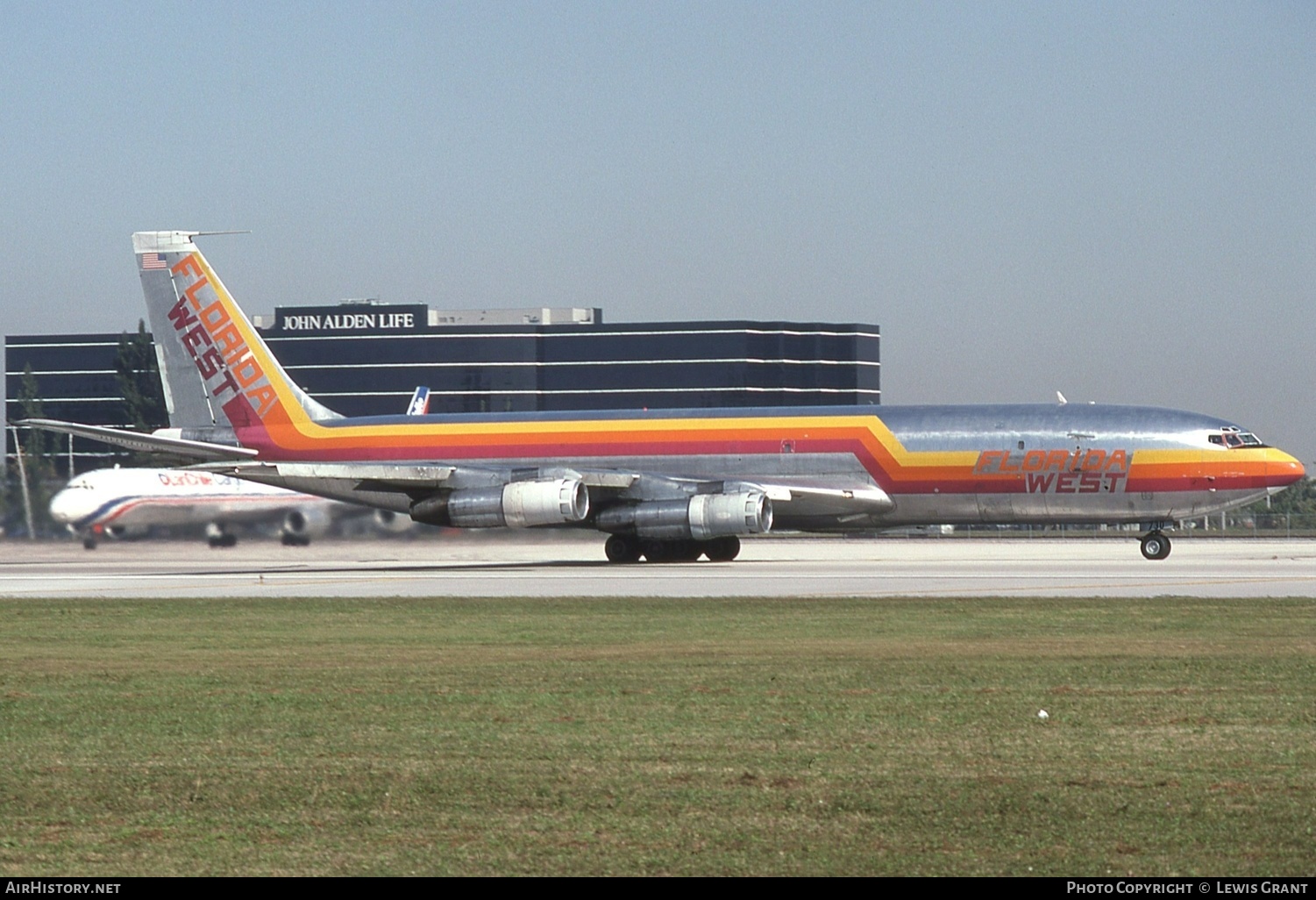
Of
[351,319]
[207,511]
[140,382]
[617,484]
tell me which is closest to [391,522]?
[207,511]

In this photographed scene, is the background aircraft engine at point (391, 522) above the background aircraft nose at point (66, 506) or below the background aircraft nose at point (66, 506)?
below

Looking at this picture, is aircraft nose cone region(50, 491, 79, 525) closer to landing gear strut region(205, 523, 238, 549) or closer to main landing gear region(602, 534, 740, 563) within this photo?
landing gear strut region(205, 523, 238, 549)

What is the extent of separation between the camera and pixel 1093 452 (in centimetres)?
4881

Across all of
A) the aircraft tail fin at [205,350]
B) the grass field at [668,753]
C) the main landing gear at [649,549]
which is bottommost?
the main landing gear at [649,549]

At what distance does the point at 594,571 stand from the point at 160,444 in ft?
51.1

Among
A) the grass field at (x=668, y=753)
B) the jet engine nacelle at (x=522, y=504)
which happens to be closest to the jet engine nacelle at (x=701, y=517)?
the jet engine nacelle at (x=522, y=504)

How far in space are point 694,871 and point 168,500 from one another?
50.7m

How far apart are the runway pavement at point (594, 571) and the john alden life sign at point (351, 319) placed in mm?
130580

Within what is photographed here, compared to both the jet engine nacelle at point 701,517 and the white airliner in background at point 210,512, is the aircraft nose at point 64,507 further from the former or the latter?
the jet engine nacelle at point 701,517

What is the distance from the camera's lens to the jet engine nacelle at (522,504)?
161 ft

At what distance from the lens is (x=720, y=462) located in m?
52.0

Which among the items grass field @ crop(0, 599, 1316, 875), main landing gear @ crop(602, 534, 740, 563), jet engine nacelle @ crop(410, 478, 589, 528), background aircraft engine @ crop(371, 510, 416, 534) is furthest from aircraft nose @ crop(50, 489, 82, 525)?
grass field @ crop(0, 599, 1316, 875)

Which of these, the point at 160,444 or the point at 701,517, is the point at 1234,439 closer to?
the point at 701,517

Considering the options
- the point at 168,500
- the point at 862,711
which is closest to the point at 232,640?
the point at 862,711
